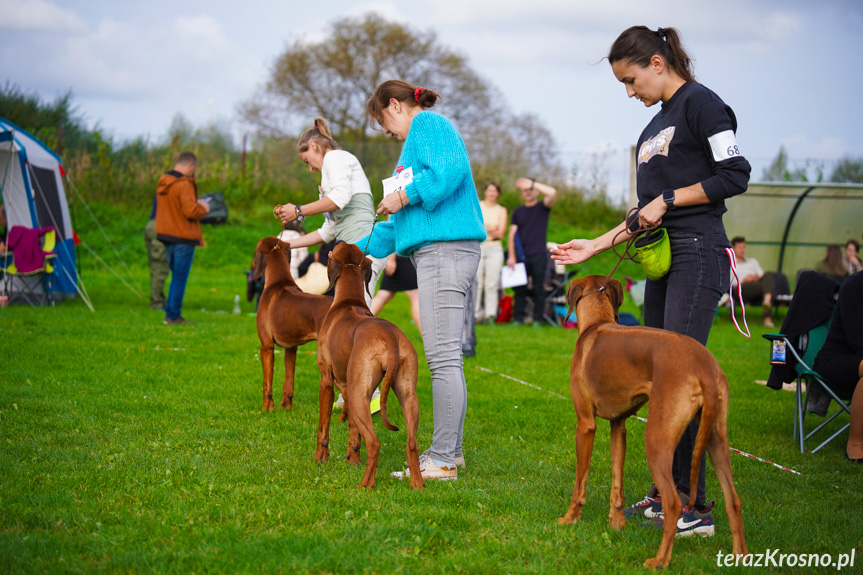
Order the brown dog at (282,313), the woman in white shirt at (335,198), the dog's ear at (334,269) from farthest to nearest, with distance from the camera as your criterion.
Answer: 1. the woman in white shirt at (335,198)
2. the brown dog at (282,313)
3. the dog's ear at (334,269)

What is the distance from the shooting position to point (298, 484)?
3.73 meters

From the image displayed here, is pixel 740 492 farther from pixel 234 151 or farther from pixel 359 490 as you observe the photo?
pixel 234 151

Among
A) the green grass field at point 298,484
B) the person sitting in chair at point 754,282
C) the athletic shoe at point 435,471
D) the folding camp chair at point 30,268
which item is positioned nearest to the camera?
the green grass field at point 298,484

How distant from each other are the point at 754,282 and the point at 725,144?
11559 mm

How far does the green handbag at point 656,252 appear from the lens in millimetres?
3197

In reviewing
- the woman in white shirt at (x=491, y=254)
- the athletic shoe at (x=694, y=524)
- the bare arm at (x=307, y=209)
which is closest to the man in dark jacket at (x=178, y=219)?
the woman in white shirt at (x=491, y=254)

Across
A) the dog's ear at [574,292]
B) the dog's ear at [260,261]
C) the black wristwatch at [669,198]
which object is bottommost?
the dog's ear at [574,292]

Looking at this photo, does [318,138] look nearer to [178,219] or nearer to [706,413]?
[706,413]

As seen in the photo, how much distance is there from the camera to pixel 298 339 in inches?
203

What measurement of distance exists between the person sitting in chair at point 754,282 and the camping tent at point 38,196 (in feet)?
39.1

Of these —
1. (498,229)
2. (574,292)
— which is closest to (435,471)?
(574,292)

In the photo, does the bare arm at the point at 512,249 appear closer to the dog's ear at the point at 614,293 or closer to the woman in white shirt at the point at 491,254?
the woman in white shirt at the point at 491,254

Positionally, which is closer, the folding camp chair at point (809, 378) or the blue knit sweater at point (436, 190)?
the blue knit sweater at point (436, 190)

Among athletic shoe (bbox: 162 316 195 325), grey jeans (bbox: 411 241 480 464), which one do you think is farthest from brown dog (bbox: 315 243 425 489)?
athletic shoe (bbox: 162 316 195 325)
